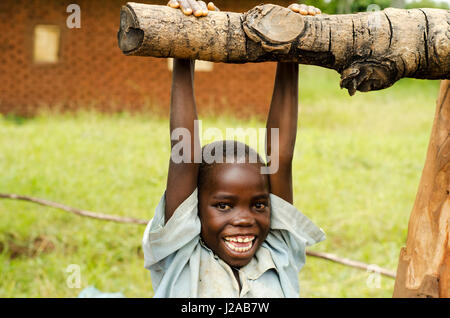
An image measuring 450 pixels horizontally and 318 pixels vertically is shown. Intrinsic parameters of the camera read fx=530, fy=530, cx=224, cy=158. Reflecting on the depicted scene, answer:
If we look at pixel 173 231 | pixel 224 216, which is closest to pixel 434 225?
pixel 224 216

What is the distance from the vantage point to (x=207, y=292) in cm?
184

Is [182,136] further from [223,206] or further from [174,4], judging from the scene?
[174,4]

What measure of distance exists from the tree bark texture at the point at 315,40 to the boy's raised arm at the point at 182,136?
0.24 metres

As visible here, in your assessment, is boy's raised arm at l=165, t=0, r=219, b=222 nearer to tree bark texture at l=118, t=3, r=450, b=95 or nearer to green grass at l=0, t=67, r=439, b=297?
tree bark texture at l=118, t=3, r=450, b=95

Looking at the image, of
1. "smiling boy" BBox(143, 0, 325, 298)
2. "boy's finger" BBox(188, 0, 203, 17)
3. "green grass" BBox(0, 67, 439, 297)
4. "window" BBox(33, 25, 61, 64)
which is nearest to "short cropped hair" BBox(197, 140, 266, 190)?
"smiling boy" BBox(143, 0, 325, 298)

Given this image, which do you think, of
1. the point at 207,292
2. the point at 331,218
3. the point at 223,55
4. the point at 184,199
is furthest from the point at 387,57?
the point at 331,218

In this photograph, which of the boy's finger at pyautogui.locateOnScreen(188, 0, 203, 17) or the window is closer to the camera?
the boy's finger at pyautogui.locateOnScreen(188, 0, 203, 17)

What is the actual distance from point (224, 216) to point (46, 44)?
6835mm

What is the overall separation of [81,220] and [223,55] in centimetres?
343

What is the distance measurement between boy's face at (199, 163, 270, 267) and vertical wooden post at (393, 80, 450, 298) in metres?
0.57

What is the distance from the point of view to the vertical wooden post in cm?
190

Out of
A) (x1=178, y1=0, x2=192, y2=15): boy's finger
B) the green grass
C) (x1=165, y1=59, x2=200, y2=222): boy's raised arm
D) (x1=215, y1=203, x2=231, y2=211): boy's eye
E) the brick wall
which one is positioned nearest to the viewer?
(x1=178, y1=0, x2=192, y2=15): boy's finger

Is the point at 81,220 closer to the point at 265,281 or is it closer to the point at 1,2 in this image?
the point at 265,281

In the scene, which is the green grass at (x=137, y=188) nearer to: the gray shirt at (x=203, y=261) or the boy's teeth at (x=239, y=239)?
the gray shirt at (x=203, y=261)
